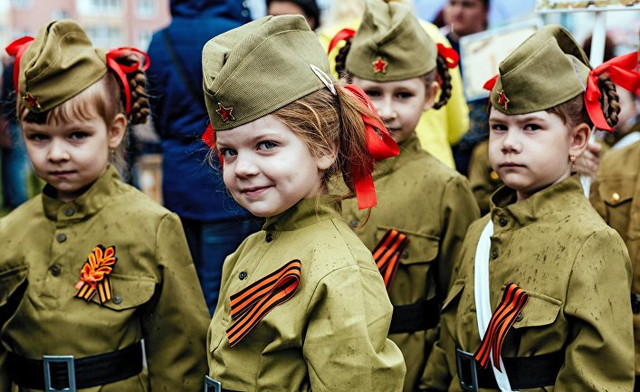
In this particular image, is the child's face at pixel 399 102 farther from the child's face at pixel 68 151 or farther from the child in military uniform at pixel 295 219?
the child's face at pixel 68 151

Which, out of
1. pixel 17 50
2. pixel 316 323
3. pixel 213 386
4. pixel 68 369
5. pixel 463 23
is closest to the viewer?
pixel 316 323

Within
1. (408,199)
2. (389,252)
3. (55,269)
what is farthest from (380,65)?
(55,269)

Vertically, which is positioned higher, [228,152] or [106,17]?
[228,152]

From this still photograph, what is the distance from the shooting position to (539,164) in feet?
9.69

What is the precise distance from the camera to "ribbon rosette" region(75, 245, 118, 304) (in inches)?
123

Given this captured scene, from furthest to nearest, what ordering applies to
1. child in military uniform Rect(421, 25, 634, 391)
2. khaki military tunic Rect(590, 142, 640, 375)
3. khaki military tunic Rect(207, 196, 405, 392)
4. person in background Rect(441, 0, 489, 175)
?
person in background Rect(441, 0, 489, 175) < khaki military tunic Rect(590, 142, 640, 375) < child in military uniform Rect(421, 25, 634, 391) < khaki military tunic Rect(207, 196, 405, 392)

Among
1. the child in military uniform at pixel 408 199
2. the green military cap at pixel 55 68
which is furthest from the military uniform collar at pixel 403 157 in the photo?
the green military cap at pixel 55 68

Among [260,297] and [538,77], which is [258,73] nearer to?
[260,297]

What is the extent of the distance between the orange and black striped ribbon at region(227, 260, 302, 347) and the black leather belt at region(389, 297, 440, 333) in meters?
1.06

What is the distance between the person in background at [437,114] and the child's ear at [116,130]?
1.26 m

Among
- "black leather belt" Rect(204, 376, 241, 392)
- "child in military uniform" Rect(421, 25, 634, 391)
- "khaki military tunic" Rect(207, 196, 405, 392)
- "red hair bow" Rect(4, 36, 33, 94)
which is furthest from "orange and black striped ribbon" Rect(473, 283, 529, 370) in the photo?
"red hair bow" Rect(4, 36, 33, 94)

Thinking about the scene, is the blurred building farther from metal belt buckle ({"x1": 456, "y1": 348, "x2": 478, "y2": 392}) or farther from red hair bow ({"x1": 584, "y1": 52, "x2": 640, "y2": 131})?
metal belt buckle ({"x1": 456, "y1": 348, "x2": 478, "y2": 392})

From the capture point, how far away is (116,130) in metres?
3.41

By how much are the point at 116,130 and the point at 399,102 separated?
123 centimetres
